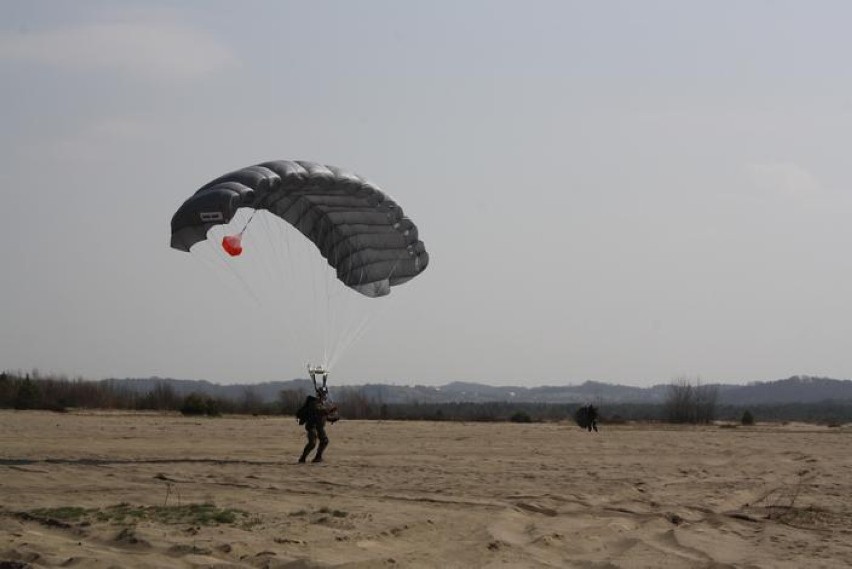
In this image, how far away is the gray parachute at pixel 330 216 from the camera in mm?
15031

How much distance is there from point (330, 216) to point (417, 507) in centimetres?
828

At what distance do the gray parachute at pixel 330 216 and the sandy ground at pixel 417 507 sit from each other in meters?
3.33

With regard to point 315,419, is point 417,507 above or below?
below

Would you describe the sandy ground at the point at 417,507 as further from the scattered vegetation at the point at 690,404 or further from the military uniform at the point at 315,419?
the scattered vegetation at the point at 690,404

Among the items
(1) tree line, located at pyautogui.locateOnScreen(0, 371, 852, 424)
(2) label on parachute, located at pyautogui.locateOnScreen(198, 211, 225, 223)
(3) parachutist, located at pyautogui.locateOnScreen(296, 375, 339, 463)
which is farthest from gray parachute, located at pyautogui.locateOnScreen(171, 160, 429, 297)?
(1) tree line, located at pyautogui.locateOnScreen(0, 371, 852, 424)

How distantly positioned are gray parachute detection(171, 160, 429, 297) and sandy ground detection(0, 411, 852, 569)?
3.33 m

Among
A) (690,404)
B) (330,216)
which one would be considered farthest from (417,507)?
(690,404)

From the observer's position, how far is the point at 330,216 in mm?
18500

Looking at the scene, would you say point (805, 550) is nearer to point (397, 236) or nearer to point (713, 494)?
point (713, 494)

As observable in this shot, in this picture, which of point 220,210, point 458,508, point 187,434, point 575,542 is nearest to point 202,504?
point 458,508

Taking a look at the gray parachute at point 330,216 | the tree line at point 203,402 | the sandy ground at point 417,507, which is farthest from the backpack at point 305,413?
the tree line at point 203,402

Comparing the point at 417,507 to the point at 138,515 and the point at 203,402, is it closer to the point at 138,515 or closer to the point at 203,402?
the point at 138,515

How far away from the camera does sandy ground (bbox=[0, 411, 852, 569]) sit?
8.41 m

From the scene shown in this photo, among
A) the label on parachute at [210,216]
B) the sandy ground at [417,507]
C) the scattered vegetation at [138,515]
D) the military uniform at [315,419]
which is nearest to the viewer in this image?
the sandy ground at [417,507]
